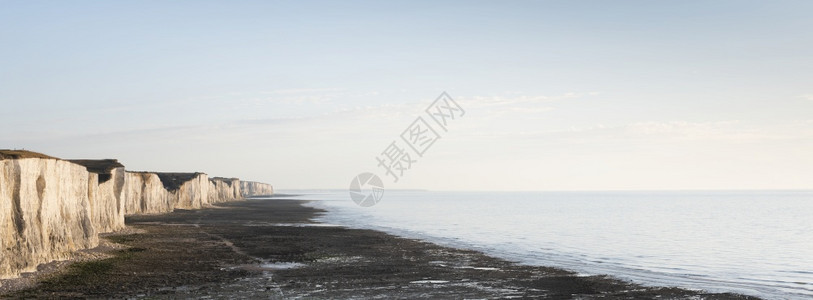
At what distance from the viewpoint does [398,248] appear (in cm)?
4000

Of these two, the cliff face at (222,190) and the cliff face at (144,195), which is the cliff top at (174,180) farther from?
the cliff face at (222,190)

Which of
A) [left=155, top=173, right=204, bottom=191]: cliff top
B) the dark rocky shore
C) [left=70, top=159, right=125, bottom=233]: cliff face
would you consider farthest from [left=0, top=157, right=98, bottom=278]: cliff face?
[left=155, top=173, right=204, bottom=191]: cliff top

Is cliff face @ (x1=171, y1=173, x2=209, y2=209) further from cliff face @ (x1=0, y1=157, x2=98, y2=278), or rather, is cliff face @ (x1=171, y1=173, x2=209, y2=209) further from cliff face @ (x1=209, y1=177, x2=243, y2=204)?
cliff face @ (x1=0, y1=157, x2=98, y2=278)

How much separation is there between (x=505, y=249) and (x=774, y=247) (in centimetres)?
2080

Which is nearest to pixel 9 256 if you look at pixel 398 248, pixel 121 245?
pixel 121 245

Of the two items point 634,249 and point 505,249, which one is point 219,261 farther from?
point 634,249

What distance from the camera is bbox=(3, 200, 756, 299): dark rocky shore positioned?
22.3 m

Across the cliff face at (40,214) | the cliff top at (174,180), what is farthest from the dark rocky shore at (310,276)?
the cliff top at (174,180)

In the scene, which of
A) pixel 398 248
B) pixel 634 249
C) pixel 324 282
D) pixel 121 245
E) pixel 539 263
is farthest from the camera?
pixel 634 249

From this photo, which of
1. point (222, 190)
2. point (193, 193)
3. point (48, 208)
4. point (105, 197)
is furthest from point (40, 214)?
point (222, 190)

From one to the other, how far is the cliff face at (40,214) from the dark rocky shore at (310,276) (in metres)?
1.59

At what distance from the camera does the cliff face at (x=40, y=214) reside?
2370cm

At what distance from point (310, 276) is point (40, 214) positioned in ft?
38.0

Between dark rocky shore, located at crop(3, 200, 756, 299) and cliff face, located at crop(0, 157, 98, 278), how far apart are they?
5.21 ft
